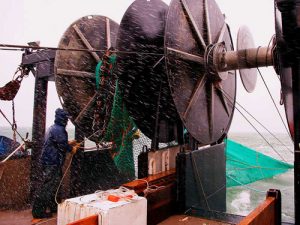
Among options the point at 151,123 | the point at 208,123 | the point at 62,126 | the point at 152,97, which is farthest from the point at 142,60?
the point at 62,126

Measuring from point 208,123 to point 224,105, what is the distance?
921 millimetres

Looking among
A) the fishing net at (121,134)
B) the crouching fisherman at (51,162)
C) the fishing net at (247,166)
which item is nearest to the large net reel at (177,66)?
the fishing net at (121,134)

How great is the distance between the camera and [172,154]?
19.1ft

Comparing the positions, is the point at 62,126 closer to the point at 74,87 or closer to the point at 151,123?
the point at 74,87

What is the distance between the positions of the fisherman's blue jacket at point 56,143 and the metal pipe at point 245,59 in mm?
3506

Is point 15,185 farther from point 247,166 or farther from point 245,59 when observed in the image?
point 247,166

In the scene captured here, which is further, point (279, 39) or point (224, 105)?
point (224, 105)

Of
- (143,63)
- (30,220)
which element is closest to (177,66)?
(143,63)

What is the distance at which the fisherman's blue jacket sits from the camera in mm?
6047

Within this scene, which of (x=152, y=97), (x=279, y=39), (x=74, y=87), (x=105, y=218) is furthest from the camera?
(x=74, y=87)

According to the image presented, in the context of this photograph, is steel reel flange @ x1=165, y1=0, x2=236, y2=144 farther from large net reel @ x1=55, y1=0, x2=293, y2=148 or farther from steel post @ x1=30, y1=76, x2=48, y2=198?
steel post @ x1=30, y1=76, x2=48, y2=198

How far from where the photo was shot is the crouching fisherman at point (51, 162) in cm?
593

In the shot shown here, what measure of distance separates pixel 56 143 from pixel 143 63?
8.43 ft

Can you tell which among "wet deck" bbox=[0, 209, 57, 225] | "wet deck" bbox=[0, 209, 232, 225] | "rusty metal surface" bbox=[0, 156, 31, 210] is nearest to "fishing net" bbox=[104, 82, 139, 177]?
"wet deck" bbox=[0, 209, 232, 225]
